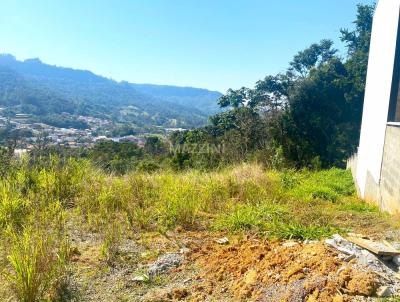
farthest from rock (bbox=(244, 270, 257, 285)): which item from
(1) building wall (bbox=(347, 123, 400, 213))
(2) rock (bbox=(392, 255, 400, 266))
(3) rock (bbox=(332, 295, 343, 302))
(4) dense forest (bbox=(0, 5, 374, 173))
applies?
(4) dense forest (bbox=(0, 5, 374, 173))

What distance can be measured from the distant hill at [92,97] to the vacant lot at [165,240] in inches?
1944

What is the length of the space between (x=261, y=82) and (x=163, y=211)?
19.2 meters

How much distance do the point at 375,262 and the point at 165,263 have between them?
1654 millimetres

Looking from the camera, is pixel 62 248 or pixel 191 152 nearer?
pixel 62 248

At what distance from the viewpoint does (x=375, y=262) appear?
261 centimetres

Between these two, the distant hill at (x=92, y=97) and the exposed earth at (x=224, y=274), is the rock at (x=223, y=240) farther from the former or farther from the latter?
the distant hill at (x=92, y=97)

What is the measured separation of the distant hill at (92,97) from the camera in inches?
2423

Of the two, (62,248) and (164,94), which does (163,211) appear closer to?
(62,248)

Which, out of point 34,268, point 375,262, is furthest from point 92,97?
point 375,262

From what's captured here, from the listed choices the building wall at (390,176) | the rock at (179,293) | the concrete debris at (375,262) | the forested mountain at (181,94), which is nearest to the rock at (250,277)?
the rock at (179,293)

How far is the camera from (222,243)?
3420 mm

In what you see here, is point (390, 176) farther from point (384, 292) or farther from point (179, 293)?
point (179, 293)

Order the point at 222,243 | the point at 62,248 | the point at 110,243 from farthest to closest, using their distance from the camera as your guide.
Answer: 1. the point at 222,243
2. the point at 110,243
3. the point at 62,248

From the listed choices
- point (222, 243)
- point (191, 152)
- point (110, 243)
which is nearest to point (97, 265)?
point (110, 243)
